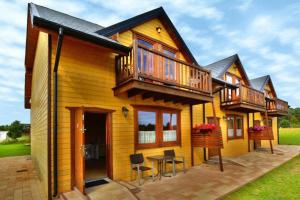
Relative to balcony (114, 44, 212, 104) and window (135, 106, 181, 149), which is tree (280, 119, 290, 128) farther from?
balcony (114, 44, 212, 104)

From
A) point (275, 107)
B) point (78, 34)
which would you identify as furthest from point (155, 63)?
point (275, 107)

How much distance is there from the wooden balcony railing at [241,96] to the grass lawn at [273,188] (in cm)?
476

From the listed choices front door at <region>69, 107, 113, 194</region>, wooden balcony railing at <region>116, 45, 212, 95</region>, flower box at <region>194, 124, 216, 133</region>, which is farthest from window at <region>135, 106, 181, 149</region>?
wooden balcony railing at <region>116, 45, 212, 95</region>

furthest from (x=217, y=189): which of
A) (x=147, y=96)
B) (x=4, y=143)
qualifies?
(x=4, y=143)

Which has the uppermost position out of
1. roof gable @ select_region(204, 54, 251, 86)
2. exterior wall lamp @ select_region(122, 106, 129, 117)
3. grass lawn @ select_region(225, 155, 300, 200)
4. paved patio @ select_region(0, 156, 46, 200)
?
roof gable @ select_region(204, 54, 251, 86)

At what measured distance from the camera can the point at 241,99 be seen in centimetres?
1194

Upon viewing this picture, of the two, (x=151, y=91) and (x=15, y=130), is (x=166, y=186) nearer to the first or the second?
(x=151, y=91)

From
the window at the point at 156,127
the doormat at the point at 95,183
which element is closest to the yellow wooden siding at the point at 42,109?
the doormat at the point at 95,183

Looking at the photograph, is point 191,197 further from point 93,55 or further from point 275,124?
point 275,124

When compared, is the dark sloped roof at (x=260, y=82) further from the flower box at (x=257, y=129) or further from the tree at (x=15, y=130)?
the tree at (x=15, y=130)

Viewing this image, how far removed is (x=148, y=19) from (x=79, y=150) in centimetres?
591

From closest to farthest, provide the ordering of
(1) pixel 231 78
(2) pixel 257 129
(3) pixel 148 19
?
(3) pixel 148 19
(2) pixel 257 129
(1) pixel 231 78

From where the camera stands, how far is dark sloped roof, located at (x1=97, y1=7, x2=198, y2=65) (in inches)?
279

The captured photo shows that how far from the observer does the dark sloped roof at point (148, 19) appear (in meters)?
7.08
